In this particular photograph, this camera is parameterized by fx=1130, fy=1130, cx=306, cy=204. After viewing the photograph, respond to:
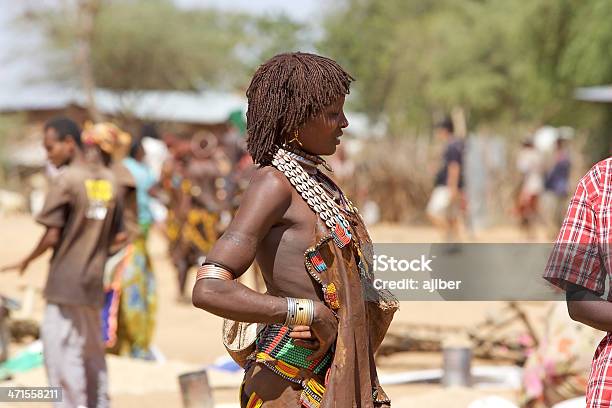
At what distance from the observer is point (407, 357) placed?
8875 mm

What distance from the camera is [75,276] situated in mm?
5652

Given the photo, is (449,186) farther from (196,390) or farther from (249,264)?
(249,264)

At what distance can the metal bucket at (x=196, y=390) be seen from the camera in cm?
554

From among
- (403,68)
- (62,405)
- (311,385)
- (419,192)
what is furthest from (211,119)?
(311,385)

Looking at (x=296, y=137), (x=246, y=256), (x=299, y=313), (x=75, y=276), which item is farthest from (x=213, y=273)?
(x=75, y=276)

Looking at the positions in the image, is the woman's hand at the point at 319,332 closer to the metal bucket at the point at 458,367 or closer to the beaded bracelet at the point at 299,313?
the beaded bracelet at the point at 299,313

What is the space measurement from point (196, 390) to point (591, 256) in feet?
10.3

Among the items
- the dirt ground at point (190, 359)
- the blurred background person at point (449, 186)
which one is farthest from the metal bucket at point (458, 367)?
the blurred background person at point (449, 186)

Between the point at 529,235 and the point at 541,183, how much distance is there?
3.60 feet

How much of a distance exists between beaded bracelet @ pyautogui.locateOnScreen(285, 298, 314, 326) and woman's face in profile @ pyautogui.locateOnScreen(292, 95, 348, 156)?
0.43 metres

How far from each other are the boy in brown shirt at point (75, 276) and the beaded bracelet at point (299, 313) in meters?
3.07

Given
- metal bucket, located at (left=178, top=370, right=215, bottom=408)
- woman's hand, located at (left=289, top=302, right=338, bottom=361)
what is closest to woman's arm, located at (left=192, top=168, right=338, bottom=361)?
woman's hand, located at (left=289, top=302, right=338, bottom=361)

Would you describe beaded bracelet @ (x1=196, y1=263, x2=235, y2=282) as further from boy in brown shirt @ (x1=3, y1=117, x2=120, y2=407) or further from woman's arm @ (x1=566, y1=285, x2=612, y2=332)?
boy in brown shirt @ (x1=3, y1=117, x2=120, y2=407)

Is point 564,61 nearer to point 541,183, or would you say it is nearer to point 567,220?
point 541,183
